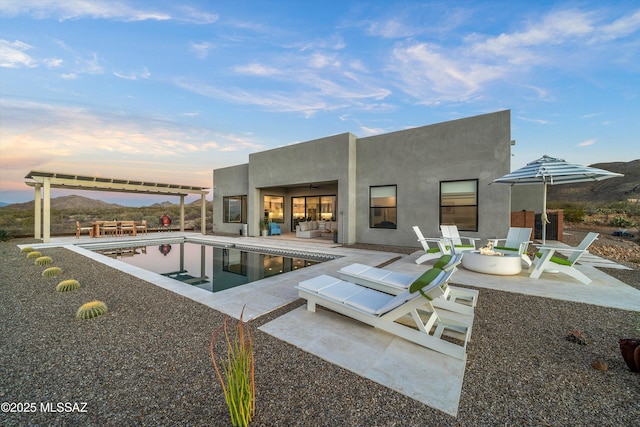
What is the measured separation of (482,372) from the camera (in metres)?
2.13

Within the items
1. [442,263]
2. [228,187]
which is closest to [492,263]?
[442,263]

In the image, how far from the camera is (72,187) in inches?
465

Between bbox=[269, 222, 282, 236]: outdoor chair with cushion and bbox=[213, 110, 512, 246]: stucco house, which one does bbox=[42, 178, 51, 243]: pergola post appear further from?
bbox=[269, 222, 282, 236]: outdoor chair with cushion

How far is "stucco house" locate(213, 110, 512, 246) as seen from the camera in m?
7.97

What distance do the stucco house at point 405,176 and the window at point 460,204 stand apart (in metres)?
0.03

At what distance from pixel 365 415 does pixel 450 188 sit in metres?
8.53

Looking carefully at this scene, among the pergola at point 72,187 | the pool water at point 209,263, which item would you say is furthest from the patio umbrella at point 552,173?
the pergola at point 72,187

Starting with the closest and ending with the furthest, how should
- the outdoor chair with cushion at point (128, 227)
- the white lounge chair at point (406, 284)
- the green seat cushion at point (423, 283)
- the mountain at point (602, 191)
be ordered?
1. the green seat cushion at point (423, 283)
2. the white lounge chair at point (406, 284)
3. the outdoor chair with cushion at point (128, 227)
4. the mountain at point (602, 191)

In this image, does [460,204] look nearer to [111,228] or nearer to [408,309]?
[408,309]

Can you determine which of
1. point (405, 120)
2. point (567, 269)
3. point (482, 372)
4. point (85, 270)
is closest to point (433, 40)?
point (405, 120)

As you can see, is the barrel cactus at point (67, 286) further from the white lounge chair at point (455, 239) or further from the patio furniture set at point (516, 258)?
the white lounge chair at point (455, 239)

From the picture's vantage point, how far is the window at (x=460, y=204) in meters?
8.32

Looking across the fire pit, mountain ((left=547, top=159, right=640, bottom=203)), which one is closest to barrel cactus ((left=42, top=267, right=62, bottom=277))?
the fire pit

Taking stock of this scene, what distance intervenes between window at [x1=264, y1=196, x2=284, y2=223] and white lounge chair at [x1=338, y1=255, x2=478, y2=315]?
1100cm
